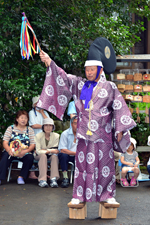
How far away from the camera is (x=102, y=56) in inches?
178

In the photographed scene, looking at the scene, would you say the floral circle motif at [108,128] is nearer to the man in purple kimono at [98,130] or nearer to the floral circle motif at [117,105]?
the man in purple kimono at [98,130]

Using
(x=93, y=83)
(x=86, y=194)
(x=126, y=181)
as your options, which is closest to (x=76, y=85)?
(x=93, y=83)

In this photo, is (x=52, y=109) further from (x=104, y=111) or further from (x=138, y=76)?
(x=138, y=76)

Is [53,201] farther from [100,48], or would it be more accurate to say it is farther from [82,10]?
[82,10]

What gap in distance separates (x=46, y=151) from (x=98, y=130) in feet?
7.44

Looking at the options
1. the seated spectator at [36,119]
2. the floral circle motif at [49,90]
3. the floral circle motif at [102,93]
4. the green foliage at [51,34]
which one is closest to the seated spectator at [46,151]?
the seated spectator at [36,119]

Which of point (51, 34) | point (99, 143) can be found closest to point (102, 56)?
point (99, 143)

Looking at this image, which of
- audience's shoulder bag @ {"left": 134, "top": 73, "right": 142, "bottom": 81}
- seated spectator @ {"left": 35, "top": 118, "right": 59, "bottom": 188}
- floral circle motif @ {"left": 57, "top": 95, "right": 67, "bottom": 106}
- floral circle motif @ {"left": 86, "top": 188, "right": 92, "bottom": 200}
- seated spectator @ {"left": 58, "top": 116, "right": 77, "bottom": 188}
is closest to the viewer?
floral circle motif @ {"left": 86, "top": 188, "right": 92, "bottom": 200}

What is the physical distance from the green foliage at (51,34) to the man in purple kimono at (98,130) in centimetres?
229

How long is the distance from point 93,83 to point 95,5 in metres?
3.07

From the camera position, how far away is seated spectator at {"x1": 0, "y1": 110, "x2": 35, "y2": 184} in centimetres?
632

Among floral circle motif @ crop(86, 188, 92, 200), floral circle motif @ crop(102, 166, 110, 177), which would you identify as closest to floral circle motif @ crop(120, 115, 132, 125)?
floral circle motif @ crop(102, 166, 110, 177)

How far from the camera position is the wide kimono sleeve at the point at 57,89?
181 inches

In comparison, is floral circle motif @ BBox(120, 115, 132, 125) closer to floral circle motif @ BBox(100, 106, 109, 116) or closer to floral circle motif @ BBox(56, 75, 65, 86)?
floral circle motif @ BBox(100, 106, 109, 116)
